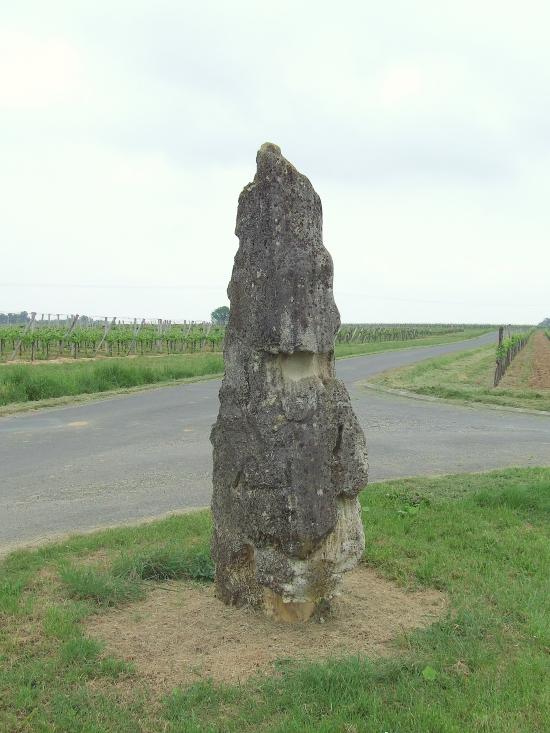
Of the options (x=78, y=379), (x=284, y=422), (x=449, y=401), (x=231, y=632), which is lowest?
(x=231, y=632)

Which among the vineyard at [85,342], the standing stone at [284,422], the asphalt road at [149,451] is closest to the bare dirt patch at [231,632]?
the standing stone at [284,422]

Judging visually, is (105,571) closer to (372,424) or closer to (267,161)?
(267,161)

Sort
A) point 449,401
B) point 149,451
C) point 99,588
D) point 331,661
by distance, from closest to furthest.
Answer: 1. point 331,661
2. point 99,588
3. point 149,451
4. point 449,401

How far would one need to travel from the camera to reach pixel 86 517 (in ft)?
23.6

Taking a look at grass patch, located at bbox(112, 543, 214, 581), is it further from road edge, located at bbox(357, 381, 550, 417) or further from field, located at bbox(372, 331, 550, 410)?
field, located at bbox(372, 331, 550, 410)

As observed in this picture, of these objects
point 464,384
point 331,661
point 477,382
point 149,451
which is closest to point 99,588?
point 331,661

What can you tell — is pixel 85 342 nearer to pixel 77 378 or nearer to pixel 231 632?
pixel 77 378

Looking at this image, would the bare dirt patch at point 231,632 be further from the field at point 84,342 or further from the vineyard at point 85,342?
the field at point 84,342

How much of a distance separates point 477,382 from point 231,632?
2241cm

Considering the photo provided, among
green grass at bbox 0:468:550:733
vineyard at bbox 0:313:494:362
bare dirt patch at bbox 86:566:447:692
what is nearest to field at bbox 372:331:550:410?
vineyard at bbox 0:313:494:362

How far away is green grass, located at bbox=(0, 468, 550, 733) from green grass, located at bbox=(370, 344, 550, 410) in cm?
1157

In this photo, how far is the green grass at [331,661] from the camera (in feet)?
11.4

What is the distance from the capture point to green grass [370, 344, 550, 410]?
17.6 metres

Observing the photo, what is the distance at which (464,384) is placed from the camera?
2261 centimetres
